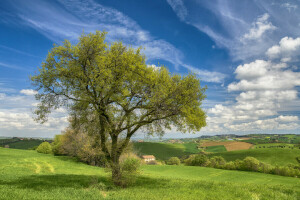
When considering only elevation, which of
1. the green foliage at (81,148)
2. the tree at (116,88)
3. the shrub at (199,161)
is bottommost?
the shrub at (199,161)

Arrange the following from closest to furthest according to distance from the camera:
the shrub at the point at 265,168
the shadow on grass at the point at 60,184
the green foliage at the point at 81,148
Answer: the shadow on grass at the point at 60,184, the green foliage at the point at 81,148, the shrub at the point at 265,168

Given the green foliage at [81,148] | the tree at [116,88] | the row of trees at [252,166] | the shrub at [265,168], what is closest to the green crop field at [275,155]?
the shrub at [265,168]

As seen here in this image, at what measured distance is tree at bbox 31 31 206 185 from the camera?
56.1ft

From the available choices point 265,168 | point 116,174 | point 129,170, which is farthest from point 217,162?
point 116,174

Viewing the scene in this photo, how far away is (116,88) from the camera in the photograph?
17391 millimetres

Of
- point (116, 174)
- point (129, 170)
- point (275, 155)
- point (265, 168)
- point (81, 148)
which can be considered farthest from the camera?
point (275, 155)

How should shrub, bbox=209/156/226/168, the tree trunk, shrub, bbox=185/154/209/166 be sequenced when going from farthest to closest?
shrub, bbox=185/154/209/166, shrub, bbox=209/156/226/168, the tree trunk

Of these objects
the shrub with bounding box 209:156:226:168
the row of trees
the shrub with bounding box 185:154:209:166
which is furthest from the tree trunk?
the shrub with bounding box 185:154:209:166

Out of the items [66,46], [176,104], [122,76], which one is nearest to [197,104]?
[176,104]

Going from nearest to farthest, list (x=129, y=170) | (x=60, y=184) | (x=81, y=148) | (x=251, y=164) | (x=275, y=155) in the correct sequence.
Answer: (x=60, y=184) → (x=129, y=170) → (x=81, y=148) → (x=251, y=164) → (x=275, y=155)

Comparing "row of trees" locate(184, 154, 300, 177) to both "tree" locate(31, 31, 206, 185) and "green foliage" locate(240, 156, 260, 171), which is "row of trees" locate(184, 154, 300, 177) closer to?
"green foliage" locate(240, 156, 260, 171)

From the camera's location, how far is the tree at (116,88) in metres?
17.1

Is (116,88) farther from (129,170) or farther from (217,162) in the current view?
(217,162)

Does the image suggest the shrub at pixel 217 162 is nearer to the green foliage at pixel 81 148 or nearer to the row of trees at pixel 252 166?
the row of trees at pixel 252 166
